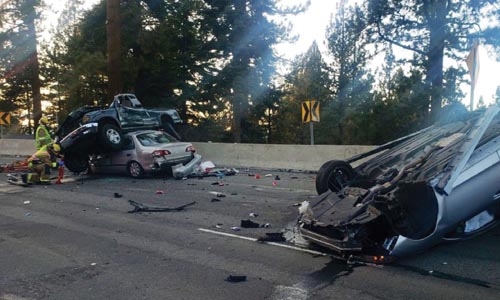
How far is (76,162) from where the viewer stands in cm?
1461

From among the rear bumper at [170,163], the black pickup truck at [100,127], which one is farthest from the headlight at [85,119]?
the rear bumper at [170,163]

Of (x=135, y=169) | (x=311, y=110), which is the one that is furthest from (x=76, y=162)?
(x=311, y=110)

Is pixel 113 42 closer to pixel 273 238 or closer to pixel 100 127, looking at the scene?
pixel 100 127

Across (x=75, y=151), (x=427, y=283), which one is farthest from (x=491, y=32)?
(x=427, y=283)

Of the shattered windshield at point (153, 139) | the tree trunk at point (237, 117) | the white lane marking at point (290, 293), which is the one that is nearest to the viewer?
the white lane marking at point (290, 293)

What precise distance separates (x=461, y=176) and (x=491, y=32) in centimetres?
2045

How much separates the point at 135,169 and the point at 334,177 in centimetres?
758

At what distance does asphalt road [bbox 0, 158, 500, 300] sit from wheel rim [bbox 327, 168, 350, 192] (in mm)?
898

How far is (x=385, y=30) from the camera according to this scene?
80.7ft

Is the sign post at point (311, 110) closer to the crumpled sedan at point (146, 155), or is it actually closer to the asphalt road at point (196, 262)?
the crumpled sedan at point (146, 155)

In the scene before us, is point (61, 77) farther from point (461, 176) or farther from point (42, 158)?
point (461, 176)

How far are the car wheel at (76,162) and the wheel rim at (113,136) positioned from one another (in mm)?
1808

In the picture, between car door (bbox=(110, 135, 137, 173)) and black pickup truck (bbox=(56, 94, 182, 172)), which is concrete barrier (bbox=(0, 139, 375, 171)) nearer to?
black pickup truck (bbox=(56, 94, 182, 172))

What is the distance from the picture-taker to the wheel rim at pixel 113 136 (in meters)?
13.3
